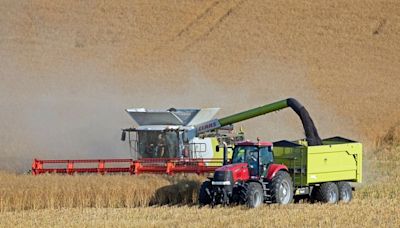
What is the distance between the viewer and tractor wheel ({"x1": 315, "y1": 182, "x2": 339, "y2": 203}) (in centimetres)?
1845

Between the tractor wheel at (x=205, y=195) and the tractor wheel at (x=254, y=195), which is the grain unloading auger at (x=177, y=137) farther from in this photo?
the tractor wheel at (x=254, y=195)

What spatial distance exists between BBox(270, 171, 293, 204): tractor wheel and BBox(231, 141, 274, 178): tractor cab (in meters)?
0.28

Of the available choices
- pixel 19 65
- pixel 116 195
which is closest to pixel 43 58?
pixel 19 65

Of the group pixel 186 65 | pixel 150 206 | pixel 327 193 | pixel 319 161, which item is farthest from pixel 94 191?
pixel 186 65

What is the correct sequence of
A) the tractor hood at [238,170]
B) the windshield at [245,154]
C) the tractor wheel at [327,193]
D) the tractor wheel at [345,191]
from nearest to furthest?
the tractor hood at [238,170] < the windshield at [245,154] < the tractor wheel at [327,193] < the tractor wheel at [345,191]

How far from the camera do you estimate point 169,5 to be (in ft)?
169

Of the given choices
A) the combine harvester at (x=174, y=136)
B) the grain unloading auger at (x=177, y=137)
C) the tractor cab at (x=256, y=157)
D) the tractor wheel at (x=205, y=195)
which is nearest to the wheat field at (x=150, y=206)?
the tractor wheel at (x=205, y=195)

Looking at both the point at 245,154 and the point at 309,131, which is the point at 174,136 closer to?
the point at 309,131

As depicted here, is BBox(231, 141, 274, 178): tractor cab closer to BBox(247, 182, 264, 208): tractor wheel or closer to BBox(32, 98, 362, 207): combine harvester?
BBox(32, 98, 362, 207): combine harvester

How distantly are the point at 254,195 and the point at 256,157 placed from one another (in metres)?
1.05

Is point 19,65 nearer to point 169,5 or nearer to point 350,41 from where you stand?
point 169,5

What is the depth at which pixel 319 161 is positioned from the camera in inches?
731

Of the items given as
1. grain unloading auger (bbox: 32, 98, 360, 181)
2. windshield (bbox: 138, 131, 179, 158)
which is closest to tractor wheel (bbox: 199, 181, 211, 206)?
grain unloading auger (bbox: 32, 98, 360, 181)

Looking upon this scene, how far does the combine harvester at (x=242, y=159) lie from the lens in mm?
17219
